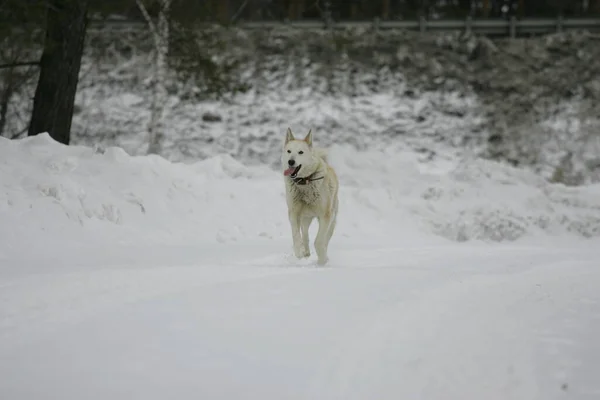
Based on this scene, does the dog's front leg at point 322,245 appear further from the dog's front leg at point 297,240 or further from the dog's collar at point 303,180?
the dog's collar at point 303,180

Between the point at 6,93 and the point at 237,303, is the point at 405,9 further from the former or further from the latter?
the point at 237,303

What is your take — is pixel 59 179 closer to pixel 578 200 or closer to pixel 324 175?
pixel 324 175

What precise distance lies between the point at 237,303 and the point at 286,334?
2.34 feet

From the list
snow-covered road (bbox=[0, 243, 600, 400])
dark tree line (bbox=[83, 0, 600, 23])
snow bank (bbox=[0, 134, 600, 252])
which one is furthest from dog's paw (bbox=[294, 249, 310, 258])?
dark tree line (bbox=[83, 0, 600, 23])

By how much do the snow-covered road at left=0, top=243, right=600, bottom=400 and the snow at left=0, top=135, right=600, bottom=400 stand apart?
0.01 metres

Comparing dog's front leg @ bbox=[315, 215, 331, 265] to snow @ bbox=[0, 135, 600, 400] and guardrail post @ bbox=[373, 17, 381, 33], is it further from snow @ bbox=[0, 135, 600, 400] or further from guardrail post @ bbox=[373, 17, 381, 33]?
guardrail post @ bbox=[373, 17, 381, 33]

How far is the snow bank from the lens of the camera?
771 cm

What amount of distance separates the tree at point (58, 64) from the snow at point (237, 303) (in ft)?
3.80

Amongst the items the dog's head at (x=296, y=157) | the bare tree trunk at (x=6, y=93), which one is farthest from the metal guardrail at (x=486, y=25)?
the dog's head at (x=296, y=157)

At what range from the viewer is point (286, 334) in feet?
13.3

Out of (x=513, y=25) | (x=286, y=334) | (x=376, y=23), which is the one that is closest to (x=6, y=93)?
(x=286, y=334)

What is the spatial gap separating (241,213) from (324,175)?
322cm

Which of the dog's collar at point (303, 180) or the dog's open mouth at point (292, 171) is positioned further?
the dog's collar at point (303, 180)

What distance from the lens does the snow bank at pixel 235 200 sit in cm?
771
